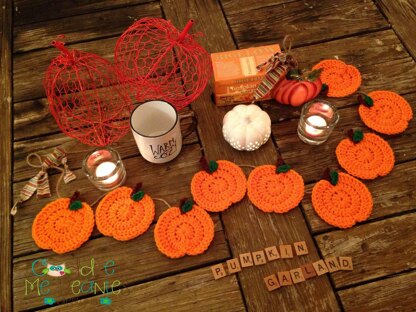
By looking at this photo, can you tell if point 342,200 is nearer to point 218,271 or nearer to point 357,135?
point 357,135

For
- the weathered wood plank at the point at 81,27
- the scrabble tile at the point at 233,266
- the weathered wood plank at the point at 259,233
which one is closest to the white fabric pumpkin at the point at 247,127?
the weathered wood plank at the point at 259,233

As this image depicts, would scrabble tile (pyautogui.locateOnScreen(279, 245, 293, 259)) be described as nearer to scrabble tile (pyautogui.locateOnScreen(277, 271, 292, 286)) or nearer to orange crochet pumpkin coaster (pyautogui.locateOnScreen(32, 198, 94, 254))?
scrabble tile (pyautogui.locateOnScreen(277, 271, 292, 286))

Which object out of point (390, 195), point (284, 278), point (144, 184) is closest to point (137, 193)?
point (144, 184)

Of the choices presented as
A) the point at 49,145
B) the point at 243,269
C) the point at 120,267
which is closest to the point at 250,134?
the point at 243,269

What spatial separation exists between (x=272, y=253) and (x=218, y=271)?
124mm

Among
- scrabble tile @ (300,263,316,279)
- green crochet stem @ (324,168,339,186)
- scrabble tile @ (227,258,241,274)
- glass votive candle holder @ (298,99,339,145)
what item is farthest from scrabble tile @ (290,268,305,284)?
glass votive candle holder @ (298,99,339,145)

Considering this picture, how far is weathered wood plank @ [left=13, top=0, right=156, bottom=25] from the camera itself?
1.17m

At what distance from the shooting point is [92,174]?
84 cm

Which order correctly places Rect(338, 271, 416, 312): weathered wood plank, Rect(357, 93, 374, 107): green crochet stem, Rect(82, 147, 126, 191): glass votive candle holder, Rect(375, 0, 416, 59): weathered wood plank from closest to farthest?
Rect(338, 271, 416, 312): weathered wood plank → Rect(82, 147, 126, 191): glass votive candle holder → Rect(357, 93, 374, 107): green crochet stem → Rect(375, 0, 416, 59): weathered wood plank

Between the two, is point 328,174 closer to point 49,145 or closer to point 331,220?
point 331,220

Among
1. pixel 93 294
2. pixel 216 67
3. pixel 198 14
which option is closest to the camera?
pixel 93 294

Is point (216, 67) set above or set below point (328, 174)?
above

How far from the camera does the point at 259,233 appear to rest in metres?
0.81

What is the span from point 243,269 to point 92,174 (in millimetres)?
403
